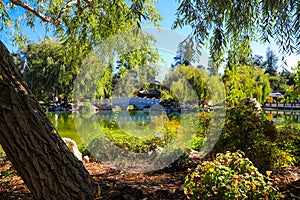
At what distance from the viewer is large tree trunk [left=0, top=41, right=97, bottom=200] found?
53.6 inches

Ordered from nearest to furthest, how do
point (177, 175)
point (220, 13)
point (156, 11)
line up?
point (220, 13) → point (177, 175) → point (156, 11)

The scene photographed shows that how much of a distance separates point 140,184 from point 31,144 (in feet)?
5.69

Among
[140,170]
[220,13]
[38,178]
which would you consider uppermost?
[220,13]

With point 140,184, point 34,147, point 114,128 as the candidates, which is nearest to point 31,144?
point 34,147

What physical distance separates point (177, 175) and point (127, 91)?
4096mm

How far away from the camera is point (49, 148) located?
4.82ft

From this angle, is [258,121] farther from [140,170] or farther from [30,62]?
[30,62]

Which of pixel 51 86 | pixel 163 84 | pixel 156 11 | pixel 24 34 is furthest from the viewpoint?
pixel 51 86

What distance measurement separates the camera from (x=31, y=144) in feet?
4.58

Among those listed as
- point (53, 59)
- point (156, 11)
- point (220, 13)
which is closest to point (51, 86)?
point (53, 59)

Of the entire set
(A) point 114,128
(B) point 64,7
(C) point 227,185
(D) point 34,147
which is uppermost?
(B) point 64,7

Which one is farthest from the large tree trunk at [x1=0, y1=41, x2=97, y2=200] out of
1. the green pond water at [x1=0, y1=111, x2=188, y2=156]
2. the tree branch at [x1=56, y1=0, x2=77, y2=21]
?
the tree branch at [x1=56, y1=0, x2=77, y2=21]

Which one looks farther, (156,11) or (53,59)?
(53,59)

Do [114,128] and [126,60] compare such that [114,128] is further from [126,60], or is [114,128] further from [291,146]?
[291,146]
